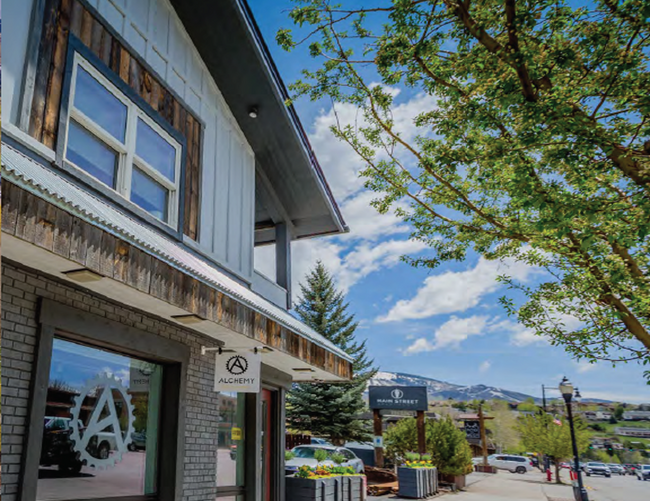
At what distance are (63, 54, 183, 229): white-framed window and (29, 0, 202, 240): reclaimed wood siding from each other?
0.23m

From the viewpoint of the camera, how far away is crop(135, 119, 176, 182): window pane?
6.97 m

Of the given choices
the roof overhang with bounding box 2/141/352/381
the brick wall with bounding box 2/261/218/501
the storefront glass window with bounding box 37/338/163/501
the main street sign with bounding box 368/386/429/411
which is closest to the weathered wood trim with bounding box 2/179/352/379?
the roof overhang with bounding box 2/141/352/381

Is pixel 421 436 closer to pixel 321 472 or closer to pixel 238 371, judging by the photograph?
pixel 321 472

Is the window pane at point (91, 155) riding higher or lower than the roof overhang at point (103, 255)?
higher

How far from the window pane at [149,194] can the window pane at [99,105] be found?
569mm

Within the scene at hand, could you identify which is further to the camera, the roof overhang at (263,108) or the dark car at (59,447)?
the roof overhang at (263,108)

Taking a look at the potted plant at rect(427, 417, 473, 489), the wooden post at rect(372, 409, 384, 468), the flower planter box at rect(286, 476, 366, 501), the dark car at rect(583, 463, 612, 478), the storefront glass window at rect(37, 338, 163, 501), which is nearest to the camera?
the storefront glass window at rect(37, 338, 163, 501)

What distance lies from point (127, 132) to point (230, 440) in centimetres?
468

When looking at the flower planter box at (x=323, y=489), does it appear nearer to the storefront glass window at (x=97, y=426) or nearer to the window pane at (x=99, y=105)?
the storefront glass window at (x=97, y=426)

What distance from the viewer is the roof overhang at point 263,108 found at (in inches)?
340

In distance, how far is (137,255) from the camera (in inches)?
172

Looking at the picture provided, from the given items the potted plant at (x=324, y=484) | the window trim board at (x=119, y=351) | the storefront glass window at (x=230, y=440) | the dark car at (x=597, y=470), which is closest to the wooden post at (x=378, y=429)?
the potted plant at (x=324, y=484)

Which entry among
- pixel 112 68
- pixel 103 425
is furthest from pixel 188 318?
pixel 112 68

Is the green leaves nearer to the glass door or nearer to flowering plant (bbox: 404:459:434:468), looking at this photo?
the glass door
